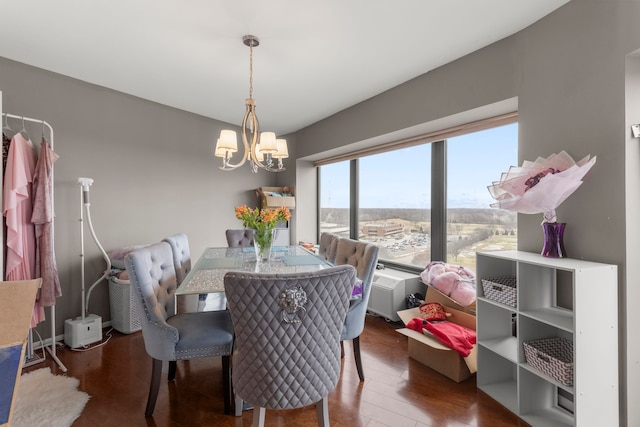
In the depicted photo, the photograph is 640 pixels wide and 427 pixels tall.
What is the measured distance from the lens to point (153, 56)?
254cm

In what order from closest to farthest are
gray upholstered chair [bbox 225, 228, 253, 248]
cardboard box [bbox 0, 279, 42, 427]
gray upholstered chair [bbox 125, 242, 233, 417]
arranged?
cardboard box [bbox 0, 279, 42, 427] → gray upholstered chair [bbox 125, 242, 233, 417] → gray upholstered chair [bbox 225, 228, 253, 248]

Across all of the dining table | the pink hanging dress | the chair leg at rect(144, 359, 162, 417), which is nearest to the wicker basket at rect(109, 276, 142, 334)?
the pink hanging dress

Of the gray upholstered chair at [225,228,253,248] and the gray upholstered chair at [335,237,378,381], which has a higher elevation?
the gray upholstered chair at [225,228,253,248]

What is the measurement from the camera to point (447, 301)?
2.68 metres

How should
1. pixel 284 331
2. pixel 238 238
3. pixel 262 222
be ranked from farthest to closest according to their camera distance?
pixel 238 238 < pixel 262 222 < pixel 284 331

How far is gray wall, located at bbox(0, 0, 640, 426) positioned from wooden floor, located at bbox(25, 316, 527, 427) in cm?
76

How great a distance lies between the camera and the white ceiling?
1893 mm

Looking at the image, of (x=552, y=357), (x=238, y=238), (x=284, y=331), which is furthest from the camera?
(x=238, y=238)

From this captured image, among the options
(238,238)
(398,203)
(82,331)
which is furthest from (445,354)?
(82,331)

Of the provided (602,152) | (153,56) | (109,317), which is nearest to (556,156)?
(602,152)

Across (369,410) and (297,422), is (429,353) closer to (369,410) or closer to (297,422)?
(369,410)

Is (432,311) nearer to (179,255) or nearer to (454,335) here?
(454,335)

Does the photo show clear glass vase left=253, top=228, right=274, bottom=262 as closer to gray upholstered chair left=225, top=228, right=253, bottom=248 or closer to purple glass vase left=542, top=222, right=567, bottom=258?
gray upholstered chair left=225, top=228, right=253, bottom=248

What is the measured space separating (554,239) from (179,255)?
8.80 feet
